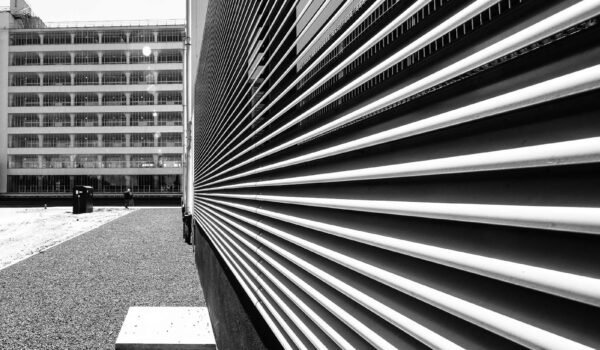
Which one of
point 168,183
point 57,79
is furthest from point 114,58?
point 168,183

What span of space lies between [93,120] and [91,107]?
63.9 inches

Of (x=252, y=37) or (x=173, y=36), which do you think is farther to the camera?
(x=173, y=36)

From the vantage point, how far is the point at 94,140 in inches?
2147

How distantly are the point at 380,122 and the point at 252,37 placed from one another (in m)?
1.67

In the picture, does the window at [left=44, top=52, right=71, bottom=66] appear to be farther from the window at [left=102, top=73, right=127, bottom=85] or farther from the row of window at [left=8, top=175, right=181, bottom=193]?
the row of window at [left=8, top=175, right=181, bottom=193]

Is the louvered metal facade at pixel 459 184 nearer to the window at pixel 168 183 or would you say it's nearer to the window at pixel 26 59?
the window at pixel 168 183

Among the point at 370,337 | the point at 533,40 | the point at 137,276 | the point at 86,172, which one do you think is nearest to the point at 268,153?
the point at 370,337

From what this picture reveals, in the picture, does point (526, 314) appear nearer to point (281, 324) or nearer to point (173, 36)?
point (281, 324)

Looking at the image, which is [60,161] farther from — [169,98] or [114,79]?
[169,98]

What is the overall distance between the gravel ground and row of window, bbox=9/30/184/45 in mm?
49071

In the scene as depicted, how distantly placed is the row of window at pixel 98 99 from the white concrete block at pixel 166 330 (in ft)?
177

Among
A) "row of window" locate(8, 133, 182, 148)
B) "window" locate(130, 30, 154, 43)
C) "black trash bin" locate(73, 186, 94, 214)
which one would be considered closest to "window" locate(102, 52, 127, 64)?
"window" locate(130, 30, 154, 43)

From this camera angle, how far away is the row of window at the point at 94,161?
5431cm

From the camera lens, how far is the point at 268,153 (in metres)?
2.07
